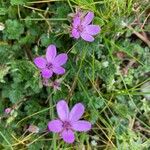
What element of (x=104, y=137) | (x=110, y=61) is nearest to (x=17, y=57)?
(x=110, y=61)

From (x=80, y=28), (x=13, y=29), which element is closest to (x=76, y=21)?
(x=80, y=28)

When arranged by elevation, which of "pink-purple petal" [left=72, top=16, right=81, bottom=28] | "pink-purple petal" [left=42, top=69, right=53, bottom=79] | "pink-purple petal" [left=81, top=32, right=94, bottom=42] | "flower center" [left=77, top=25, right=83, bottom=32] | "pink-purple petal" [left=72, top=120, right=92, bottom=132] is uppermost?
"pink-purple petal" [left=72, top=16, right=81, bottom=28]

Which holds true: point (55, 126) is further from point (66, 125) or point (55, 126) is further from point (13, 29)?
point (13, 29)

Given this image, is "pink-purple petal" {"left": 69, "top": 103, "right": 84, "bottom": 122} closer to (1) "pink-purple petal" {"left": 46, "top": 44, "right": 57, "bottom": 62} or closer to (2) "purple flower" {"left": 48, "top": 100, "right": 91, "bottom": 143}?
(2) "purple flower" {"left": 48, "top": 100, "right": 91, "bottom": 143}

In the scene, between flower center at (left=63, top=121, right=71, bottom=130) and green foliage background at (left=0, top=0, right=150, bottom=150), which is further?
green foliage background at (left=0, top=0, right=150, bottom=150)

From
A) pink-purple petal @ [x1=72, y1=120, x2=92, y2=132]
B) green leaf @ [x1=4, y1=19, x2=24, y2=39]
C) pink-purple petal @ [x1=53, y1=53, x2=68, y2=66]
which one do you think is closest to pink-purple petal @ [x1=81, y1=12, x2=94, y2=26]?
pink-purple petal @ [x1=53, y1=53, x2=68, y2=66]

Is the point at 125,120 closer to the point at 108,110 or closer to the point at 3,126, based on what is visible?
the point at 108,110

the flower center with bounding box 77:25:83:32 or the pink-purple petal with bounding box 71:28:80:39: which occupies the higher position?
the flower center with bounding box 77:25:83:32
